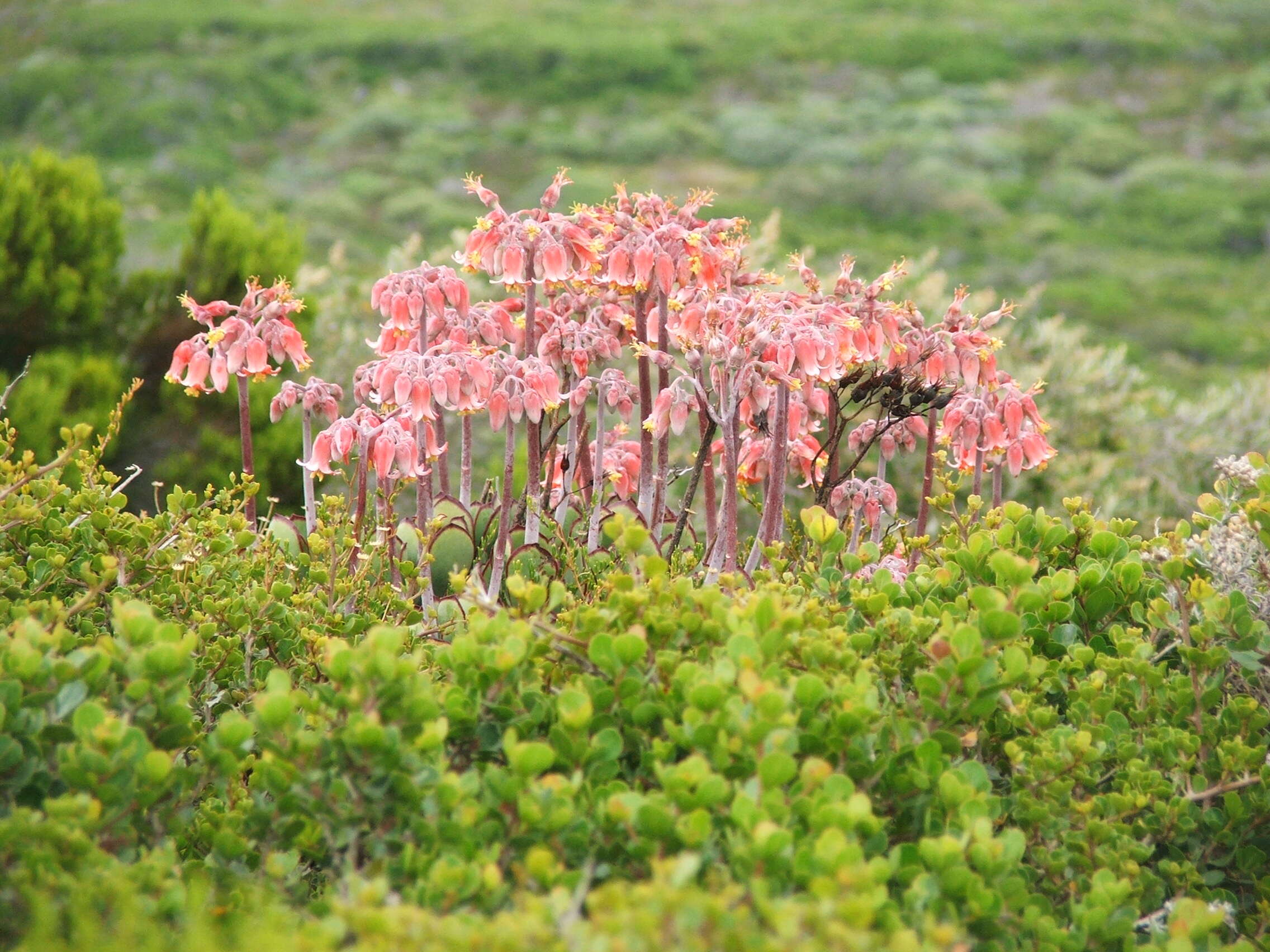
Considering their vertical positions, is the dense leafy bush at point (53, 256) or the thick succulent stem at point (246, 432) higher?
the thick succulent stem at point (246, 432)

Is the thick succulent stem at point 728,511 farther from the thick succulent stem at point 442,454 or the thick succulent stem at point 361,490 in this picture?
the thick succulent stem at point 361,490

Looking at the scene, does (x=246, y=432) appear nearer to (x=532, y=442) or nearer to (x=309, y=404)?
(x=309, y=404)

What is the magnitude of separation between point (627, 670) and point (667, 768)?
29cm

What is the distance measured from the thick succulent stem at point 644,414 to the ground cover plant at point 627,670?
0.05ft

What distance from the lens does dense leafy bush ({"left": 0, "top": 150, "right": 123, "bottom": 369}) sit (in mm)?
7230

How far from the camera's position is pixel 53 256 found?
24.4 feet

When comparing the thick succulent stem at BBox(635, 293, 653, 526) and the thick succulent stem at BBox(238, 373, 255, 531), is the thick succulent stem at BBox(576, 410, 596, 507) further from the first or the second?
the thick succulent stem at BBox(238, 373, 255, 531)

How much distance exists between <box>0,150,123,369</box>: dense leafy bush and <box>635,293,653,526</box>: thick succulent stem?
213 inches

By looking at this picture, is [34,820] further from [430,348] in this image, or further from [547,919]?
[430,348]

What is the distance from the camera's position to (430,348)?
9.73 ft

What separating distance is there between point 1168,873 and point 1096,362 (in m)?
7.06

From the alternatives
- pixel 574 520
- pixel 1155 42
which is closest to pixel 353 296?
pixel 574 520

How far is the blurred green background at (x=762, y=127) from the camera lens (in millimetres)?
20984

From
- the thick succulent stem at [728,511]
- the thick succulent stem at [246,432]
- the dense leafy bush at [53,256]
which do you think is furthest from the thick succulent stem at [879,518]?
the dense leafy bush at [53,256]
